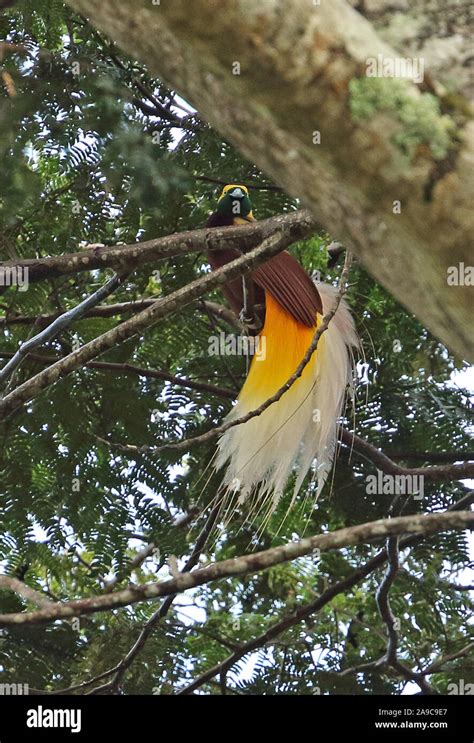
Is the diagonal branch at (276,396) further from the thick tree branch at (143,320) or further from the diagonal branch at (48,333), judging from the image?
the diagonal branch at (48,333)

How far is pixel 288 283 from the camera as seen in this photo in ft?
13.2

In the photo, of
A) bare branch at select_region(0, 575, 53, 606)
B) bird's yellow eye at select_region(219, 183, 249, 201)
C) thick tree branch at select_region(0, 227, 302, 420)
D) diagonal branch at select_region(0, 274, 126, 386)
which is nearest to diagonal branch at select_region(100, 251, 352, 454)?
thick tree branch at select_region(0, 227, 302, 420)

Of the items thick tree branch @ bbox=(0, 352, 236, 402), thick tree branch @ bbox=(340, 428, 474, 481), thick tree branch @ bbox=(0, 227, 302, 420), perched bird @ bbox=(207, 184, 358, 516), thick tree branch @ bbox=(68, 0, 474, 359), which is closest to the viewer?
thick tree branch @ bbox=(68, 0, 474, 359)

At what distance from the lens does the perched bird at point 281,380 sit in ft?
11.8

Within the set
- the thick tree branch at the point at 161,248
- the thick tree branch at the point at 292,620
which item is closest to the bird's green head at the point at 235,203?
the thick tree branch at the point at 161,248

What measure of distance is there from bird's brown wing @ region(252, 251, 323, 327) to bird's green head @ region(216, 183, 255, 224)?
23 cm

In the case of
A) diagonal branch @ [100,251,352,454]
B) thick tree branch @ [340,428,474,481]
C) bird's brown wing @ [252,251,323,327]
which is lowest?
diagonal branch @ [100,251,352,454]

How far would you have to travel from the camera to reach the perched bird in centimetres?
360

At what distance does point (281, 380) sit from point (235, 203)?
0.77 metres

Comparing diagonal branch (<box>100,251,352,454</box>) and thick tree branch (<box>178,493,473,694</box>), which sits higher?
diagonal branch (<box>100,251,352,454</box>)

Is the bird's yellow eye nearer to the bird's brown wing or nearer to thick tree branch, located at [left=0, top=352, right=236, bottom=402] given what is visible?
the bird's brown wing

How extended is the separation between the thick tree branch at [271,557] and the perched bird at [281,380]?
A: 4.81 feet

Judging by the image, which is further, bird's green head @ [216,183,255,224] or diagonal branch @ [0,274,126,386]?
bird's green head @ [216,183,255,224]

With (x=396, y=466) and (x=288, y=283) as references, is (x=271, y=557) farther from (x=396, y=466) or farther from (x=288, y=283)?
(x=288, y=283)
